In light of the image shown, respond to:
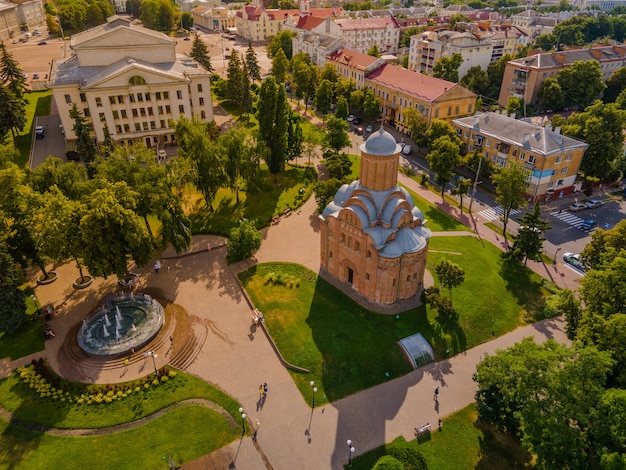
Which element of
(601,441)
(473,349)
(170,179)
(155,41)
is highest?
(155,41)

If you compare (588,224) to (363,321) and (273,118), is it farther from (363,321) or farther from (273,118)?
(273,118)

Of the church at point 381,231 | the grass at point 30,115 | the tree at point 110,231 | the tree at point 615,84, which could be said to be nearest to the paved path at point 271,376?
the tree at point 110,231

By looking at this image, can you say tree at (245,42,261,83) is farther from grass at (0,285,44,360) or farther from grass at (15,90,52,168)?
grass at (0,285,44,360)

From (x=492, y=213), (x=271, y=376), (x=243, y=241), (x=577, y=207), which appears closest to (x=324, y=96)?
(x=492, y=213)

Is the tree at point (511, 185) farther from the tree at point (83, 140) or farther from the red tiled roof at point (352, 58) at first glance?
the tree at point (83, 140)

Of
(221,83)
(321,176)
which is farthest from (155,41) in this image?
(321,176)

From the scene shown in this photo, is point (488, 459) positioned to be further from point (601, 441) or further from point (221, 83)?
point (221, 83)

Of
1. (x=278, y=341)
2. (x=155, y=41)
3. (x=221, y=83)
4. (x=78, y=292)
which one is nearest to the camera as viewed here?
(x=278, y=341)
